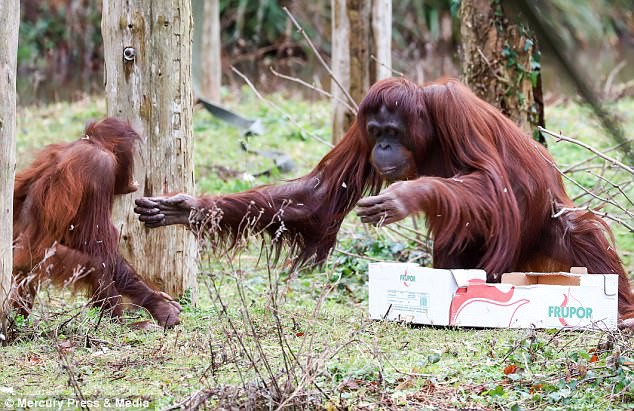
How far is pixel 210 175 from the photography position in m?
7.50

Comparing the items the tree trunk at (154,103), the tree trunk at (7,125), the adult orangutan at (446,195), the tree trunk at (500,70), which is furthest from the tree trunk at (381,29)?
the tree trunk at (7,125)

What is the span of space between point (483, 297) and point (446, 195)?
1.50 feet

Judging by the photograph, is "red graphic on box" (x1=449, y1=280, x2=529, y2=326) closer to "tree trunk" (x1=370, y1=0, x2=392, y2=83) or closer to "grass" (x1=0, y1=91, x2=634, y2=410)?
"grass" (x1=0, y1=91, x2=634, y2=410)

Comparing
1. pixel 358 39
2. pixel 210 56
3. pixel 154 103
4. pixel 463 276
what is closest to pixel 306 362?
pixel 463 276

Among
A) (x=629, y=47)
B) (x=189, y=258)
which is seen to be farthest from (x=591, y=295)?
(x=629, y=47)

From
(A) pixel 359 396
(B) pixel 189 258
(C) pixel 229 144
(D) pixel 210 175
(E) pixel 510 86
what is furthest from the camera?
(C) pixel 229 144

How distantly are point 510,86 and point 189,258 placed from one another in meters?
2.36

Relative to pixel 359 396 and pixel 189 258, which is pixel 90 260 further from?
pixel 359 396

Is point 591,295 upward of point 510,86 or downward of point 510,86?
downward

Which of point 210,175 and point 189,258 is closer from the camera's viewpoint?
point 189,258

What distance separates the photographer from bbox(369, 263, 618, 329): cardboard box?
3641 mm

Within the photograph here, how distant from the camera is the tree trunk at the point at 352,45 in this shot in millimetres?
7219

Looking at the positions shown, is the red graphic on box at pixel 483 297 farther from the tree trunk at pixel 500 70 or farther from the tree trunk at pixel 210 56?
the tree trunk at pixel 210 56

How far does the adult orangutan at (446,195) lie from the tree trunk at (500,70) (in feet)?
4.19
